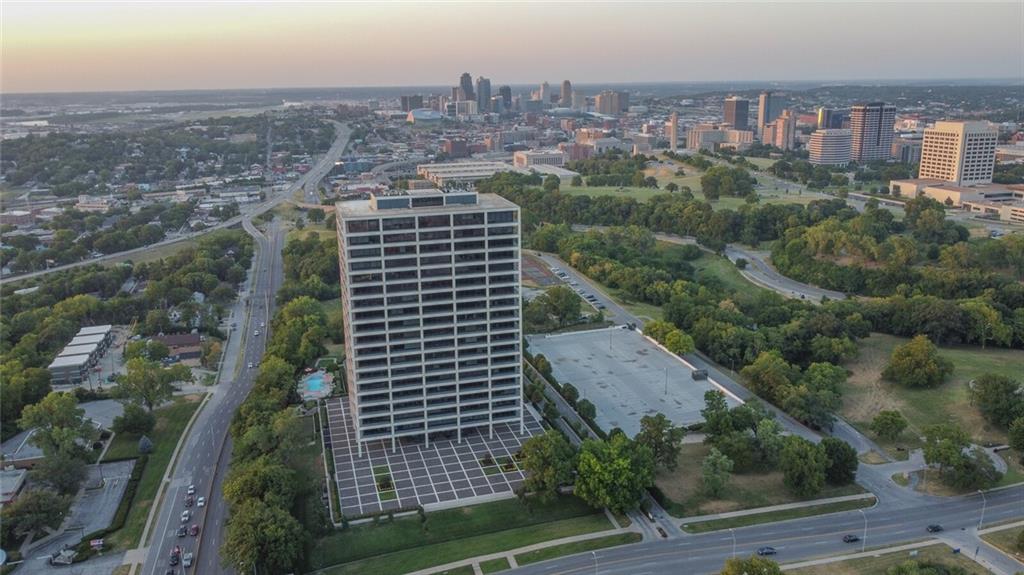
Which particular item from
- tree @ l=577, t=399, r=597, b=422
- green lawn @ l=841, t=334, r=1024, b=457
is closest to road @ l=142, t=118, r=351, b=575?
tree @ l=577, t=399, r=597, b=422

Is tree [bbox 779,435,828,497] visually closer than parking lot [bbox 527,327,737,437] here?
Yes

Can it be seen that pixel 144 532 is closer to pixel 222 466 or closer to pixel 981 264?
pixel 222 466

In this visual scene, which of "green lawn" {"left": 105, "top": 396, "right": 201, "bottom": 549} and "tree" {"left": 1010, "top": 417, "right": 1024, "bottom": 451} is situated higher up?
"tree" {"left": 1010, "top": 417, "right": 1024, "bottom": 451}

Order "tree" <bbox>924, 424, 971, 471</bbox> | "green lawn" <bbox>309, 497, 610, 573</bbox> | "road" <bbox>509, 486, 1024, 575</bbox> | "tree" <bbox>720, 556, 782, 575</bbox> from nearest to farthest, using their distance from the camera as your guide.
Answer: "tree" <bbox>720, 556, 782, 575</bbox> < "road" <bbox>509, 486, 1024, 575</bbox> < "green lawn" <bbox>309, 497, 610, 573</bbox> < "tree" <bbox>924, 424, 971, 471</bbox>

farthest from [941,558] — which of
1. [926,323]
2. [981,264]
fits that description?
[981,264]

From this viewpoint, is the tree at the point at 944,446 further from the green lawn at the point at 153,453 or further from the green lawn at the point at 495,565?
the green lawn at the point at 153,453

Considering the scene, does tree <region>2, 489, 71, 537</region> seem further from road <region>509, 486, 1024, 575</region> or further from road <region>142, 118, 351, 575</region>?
road <region>509, 486, 1024, 575</region>
